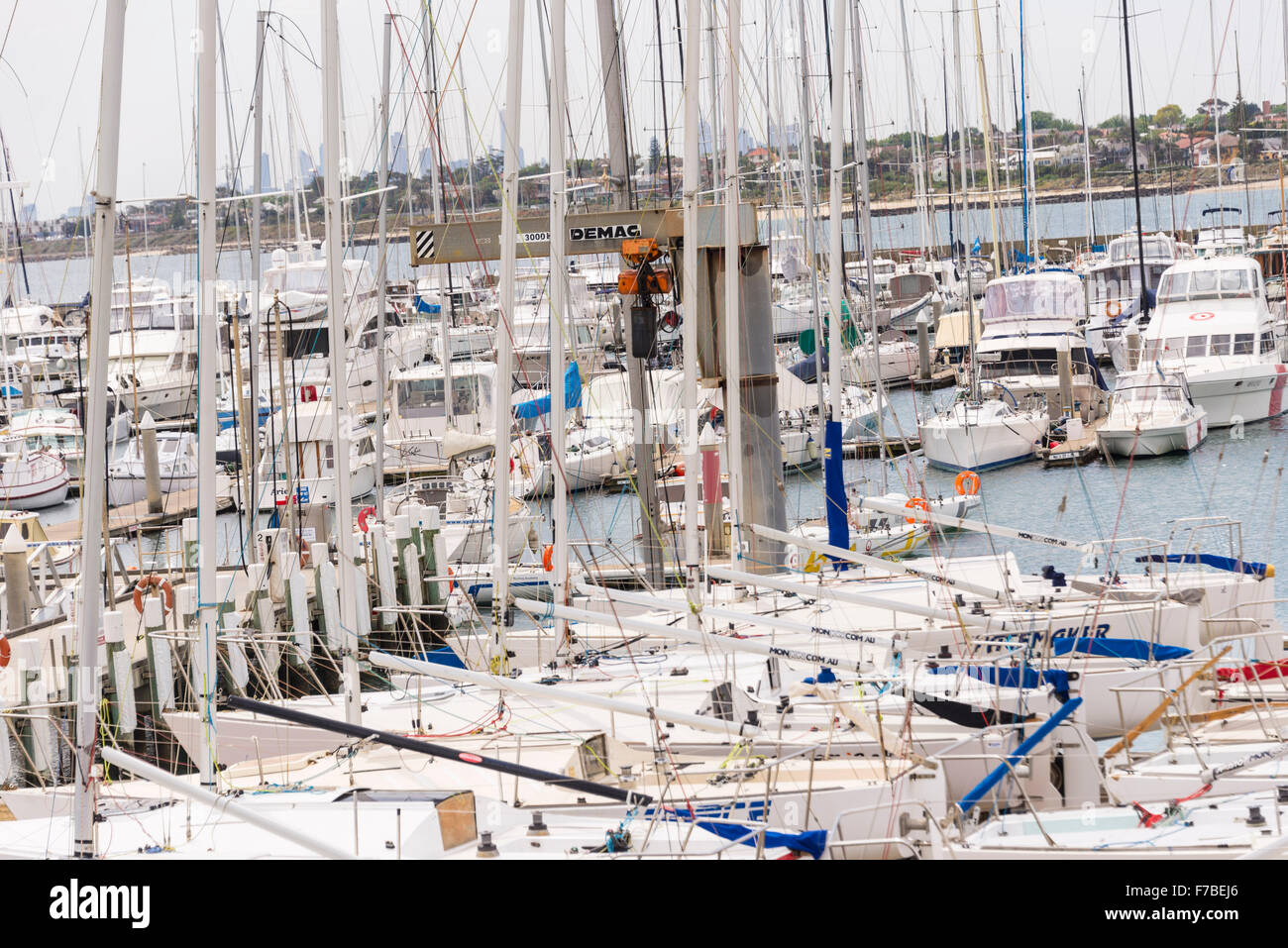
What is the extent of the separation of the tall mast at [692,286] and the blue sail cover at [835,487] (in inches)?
105

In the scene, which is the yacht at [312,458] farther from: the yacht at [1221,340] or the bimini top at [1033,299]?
the yacht at [1221,340]

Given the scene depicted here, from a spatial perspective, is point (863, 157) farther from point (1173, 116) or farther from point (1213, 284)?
point (1173, 116)

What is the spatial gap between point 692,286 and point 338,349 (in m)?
3.26

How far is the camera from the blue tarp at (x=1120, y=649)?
13.2 meters

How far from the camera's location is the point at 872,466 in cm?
3150

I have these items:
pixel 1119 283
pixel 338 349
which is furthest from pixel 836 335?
pixel 1119 283

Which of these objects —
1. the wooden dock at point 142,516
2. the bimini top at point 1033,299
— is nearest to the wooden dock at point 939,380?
the bimini top at point 1033,299

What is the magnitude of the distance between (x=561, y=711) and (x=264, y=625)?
19.9 ft

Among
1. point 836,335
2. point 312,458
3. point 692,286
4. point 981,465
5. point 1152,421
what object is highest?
point 692,286

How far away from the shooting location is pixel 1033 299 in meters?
38.8

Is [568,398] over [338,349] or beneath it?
beneath
